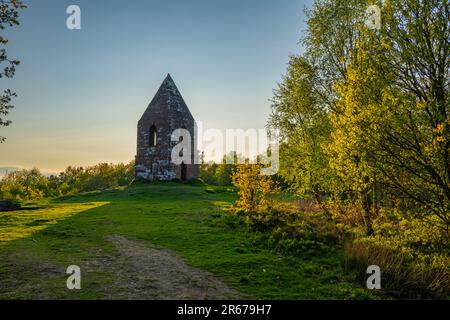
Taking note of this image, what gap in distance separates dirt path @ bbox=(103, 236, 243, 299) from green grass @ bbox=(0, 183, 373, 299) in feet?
1.04

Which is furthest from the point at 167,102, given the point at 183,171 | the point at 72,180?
the point at 72,180

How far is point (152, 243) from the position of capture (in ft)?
41.0

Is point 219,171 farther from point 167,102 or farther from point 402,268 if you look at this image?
point 402,268

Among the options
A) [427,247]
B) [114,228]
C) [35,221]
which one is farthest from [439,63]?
[35,221]

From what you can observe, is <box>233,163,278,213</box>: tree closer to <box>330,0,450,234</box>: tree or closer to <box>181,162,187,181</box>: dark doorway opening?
<box>330,0,450,234</box>: tree

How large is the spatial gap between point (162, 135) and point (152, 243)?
23295 millimetres

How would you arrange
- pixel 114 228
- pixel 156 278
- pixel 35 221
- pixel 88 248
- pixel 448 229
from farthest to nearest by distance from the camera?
pixel 35 221 < pixel 114 228 < pixel 88 248 < pixel 448 229 < pixel 156 278

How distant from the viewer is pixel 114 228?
15.0 m

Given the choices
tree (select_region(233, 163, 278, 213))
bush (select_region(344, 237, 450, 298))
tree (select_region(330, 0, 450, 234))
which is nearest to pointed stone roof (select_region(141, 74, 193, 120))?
tree (select_region(233, 163, 278, 213))

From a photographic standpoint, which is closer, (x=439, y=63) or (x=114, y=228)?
(x=439, y=63)

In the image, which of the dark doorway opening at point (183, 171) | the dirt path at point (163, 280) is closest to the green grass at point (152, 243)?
the dirt path at point (163, 280)
